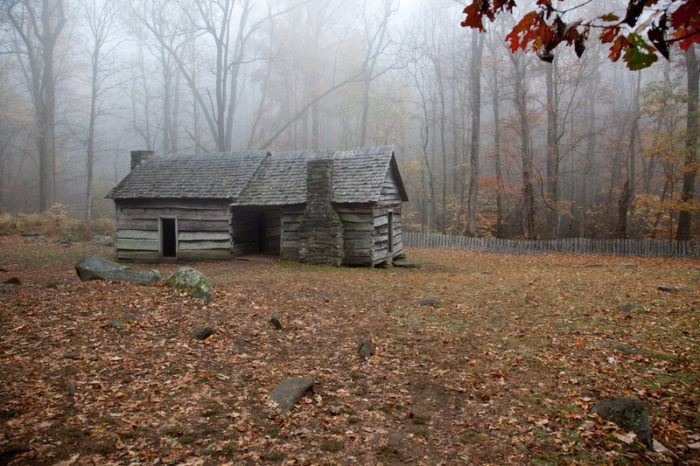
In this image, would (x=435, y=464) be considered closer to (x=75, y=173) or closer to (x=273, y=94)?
(x=273, y=94)

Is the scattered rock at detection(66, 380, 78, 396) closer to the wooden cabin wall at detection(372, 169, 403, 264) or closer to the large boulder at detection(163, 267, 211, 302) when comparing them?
the large boulder at detection(163, 267, 211, 302)

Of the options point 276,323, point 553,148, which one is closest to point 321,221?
point 276,323

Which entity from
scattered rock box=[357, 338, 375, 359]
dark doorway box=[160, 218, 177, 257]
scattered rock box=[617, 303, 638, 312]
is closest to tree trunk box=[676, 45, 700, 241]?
scattered rock box=[617, 303, 638, 312]

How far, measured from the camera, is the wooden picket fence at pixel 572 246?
62.5 ft

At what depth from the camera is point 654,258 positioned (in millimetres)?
18969

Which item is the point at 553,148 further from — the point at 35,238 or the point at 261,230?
the point at 35,238

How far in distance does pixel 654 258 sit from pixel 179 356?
67.8 feet

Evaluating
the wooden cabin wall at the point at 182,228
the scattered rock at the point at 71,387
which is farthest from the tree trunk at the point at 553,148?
the scattered rock at the point at 71,387

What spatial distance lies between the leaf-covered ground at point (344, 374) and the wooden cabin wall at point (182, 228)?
25.0ft

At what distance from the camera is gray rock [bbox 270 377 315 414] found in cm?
539

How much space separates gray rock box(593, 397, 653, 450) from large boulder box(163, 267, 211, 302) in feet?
25.9

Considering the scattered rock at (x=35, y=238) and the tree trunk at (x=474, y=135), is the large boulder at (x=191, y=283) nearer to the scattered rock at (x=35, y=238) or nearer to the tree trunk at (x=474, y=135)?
the scattered rock at (x=35, y=238)

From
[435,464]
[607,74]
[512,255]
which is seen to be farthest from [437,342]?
[607,74]

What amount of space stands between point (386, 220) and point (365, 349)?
1172 centimetres
